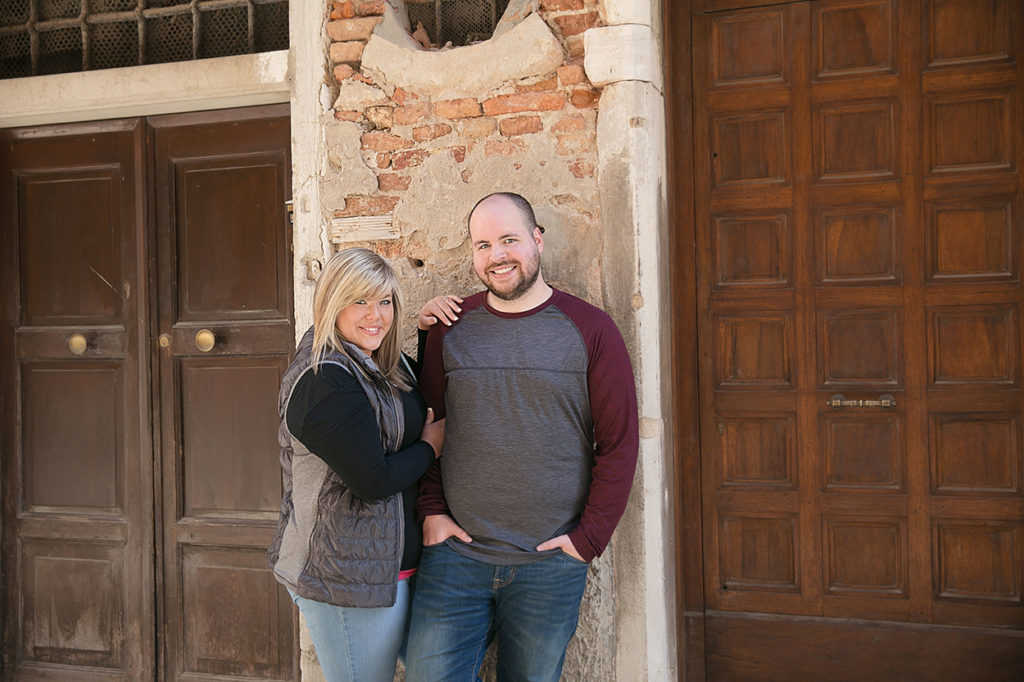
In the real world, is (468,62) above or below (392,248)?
above

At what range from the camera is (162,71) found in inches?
147

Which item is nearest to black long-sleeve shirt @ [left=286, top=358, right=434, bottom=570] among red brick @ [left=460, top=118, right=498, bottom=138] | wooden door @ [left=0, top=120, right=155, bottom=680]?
red brick @ [left=460, top=118, right=498, bottom=138]

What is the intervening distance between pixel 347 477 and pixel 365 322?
17.4 inches

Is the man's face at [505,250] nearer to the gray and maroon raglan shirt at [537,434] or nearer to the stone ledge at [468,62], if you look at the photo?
the gray and maroon raglan shirt at [537,434]

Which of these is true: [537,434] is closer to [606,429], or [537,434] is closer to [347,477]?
[606,429]

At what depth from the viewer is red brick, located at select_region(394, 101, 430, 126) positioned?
10.9ft

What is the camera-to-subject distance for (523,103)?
3215 millimetres

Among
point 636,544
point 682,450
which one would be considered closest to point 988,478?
point 682,450

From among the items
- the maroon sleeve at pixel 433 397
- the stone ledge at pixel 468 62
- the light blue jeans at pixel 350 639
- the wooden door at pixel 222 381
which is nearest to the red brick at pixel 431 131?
the stone ledge at pixel 468 62

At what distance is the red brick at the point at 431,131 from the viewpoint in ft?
10.9

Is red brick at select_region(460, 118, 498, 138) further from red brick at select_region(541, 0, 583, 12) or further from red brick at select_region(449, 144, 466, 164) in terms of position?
red brick at select_region(541, 0, 583, 12)

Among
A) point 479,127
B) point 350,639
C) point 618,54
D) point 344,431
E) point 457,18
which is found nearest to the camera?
point 344,431

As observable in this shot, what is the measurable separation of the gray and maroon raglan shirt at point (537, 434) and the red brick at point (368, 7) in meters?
1.47

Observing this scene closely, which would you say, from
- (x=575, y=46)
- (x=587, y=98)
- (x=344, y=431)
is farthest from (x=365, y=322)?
(x=575, y=46)
